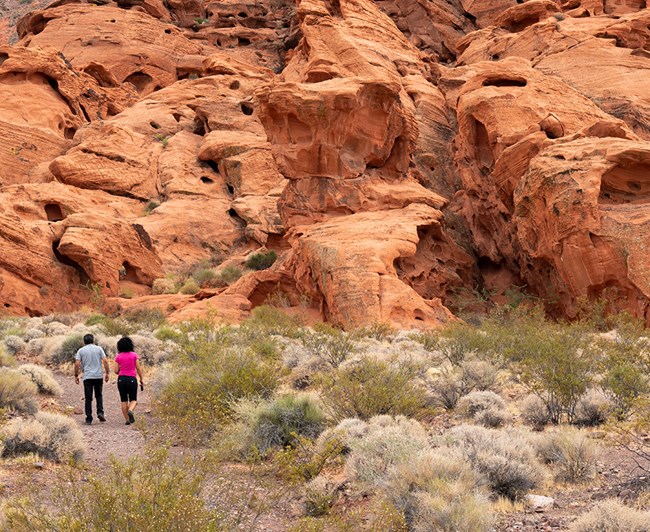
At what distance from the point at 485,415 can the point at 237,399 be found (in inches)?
124

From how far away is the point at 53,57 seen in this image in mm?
41594

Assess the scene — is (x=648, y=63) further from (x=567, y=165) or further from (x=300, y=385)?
(x=300, y=385)

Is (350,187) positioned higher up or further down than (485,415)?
further down

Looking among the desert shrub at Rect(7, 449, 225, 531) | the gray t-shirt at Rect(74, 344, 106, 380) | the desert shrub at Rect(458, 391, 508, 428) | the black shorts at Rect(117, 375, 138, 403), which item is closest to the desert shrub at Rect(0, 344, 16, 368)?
the gray t-shirt at Rect(74, 344, 106, 380)

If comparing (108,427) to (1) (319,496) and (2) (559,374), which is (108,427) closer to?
(1) (319,496)

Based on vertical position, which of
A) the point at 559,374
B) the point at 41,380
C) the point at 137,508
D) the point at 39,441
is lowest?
the point at 41,380

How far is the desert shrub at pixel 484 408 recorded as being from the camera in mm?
8773

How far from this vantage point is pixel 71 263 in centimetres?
2727

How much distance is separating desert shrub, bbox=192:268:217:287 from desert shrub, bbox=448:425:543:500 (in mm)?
22746

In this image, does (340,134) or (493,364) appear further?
(340,134)

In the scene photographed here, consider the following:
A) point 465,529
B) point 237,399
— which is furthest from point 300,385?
point 465,529

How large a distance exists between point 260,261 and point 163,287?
14.1 feet

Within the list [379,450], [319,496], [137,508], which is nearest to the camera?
[137,508]

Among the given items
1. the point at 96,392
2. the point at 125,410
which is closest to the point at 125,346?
the point at 96,392
